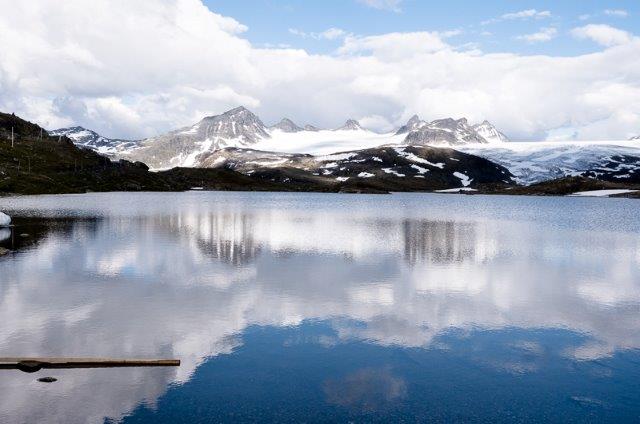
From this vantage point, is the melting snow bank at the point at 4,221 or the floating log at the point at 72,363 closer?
the floating log at the point at 72,363

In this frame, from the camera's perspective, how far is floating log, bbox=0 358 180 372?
24312 mm

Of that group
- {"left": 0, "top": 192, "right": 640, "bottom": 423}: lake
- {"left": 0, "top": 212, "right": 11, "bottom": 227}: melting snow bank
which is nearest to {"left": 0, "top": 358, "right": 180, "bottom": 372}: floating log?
{"left": 0, "top": 192, "right": 640, "bottom": 423}: lake

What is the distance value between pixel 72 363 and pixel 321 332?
43.8 feet

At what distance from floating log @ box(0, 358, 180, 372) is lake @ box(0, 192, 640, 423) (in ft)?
1.36

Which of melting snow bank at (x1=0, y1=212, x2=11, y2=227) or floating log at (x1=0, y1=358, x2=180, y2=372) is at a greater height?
melting snow bank at (x1=0, y1=212, x2=11, y2=227)

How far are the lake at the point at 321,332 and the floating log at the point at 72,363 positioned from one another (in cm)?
41

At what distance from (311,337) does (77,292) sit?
1951 centimetres

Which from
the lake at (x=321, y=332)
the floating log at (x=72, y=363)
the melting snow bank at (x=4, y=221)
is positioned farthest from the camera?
the melting snow bank at (x=4, y=221)

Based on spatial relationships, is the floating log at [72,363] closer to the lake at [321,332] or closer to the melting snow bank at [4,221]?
the lake at [321,332]

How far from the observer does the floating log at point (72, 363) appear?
24.3 meters

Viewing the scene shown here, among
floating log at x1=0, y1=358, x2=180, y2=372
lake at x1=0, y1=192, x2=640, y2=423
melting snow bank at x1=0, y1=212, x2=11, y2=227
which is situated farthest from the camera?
melting snow bank at x1=0, y1=212, x2=11, y2=227

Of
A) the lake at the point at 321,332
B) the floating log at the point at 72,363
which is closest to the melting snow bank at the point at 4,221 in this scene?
the lake at the point at 321,332

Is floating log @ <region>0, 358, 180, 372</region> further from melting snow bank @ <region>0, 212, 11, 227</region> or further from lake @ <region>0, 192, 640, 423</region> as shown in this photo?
melting snow bank @ <region>0, 212, 11, 227</region>

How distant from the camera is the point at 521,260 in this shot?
6109 cm
